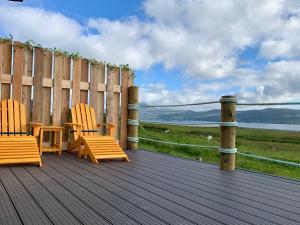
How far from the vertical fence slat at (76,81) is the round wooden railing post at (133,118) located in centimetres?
122

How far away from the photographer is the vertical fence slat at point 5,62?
215 inches

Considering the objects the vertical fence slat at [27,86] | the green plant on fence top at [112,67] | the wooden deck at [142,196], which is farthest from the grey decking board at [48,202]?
the green plant on fence top at [112,67]

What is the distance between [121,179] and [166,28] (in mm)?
8014

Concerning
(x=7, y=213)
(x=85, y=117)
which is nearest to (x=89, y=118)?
(x=85, y=117)

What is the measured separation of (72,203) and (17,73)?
3691 mm

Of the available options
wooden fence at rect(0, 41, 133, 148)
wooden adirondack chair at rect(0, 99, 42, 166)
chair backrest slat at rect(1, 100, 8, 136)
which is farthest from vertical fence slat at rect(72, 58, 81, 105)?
chair backrest slat at rect(1, 100, 8, 136)

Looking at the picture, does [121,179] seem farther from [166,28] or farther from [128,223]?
[166,28]

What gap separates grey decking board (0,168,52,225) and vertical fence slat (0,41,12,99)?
2.31 metres

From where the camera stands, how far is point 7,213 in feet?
7.69

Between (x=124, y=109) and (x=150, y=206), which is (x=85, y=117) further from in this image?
(x=150, y=206)

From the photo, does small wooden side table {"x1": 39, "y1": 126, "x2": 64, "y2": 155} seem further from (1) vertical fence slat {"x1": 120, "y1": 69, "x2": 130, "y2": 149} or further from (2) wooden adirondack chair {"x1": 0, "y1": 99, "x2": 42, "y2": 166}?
(1) vertical fence slat {"x1": 120, "y1": 69, "x2": 130, "y2": 149}

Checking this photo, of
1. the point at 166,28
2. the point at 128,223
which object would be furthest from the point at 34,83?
the point at 166,28

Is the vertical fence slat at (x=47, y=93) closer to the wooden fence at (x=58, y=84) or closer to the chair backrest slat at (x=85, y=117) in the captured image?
the wooden fence at (x=58, y=84)

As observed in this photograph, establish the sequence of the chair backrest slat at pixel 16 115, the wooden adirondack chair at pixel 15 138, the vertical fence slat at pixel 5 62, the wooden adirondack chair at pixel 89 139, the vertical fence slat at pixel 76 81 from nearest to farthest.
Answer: the wooden adirondack chair at pixel 15 138 → the wooden adirondack chair at pixel 89 139 → the chair backrest slat at pixel 16 115 → the vertical fence slat at pixel 5 62 → the vertical fence slat at pixel 76 81
